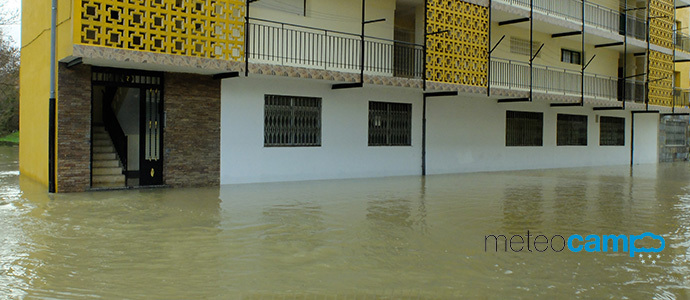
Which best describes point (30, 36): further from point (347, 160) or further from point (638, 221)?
point (638, 221)

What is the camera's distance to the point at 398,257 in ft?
21.3

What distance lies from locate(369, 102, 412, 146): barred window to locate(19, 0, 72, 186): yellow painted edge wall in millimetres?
8599

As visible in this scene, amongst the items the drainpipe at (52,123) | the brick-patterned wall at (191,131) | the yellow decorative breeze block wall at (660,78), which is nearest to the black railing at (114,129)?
the brick-patterned wall at (191,131)

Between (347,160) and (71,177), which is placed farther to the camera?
(347,160)

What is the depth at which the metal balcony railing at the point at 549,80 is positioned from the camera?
2064cm

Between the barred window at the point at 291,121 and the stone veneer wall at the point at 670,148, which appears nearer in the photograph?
the barred window at the point at 291,121

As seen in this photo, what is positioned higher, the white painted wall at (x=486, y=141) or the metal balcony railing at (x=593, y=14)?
the metal balcony railing at (x=593, y=14)

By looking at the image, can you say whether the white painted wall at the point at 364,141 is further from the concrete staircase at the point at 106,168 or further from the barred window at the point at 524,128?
the concrete staircase at the point at 106,168

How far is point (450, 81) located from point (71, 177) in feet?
34.5

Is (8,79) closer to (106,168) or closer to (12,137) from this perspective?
(12,137)

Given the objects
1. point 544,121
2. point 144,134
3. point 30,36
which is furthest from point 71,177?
point 544,121

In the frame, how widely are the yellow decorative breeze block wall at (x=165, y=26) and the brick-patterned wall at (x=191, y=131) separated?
1.07 m

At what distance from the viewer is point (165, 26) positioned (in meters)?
12.2

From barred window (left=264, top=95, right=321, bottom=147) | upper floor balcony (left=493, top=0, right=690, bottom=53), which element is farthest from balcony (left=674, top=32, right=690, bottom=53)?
barred window (left=264, top=95, right=321, bottom=147)
